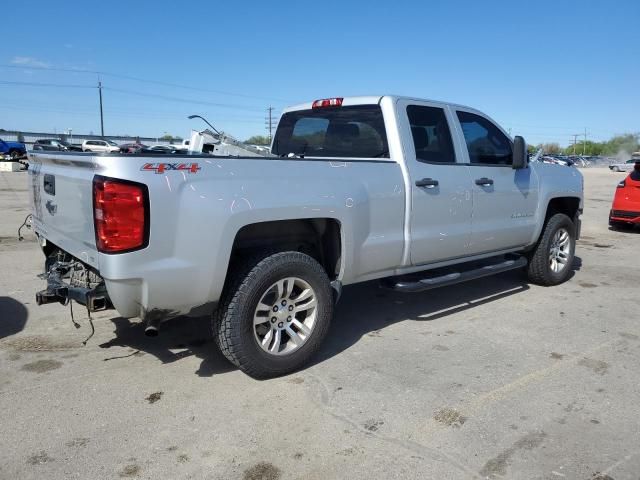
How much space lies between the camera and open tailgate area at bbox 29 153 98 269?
10.6 ft

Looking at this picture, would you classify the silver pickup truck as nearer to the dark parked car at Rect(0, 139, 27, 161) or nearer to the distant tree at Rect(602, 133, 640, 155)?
the dark parked car at Rect(0, 139, 27, 161)

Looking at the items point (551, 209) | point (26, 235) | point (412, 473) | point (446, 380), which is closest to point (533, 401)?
point (446, 380)

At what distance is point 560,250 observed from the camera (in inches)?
261

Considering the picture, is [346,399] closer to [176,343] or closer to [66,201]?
[176,343]

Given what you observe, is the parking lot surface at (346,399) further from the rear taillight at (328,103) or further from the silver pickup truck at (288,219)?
the rear taillight at (328,103)

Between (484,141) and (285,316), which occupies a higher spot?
(484,141)

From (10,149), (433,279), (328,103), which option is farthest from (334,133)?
(10,149)

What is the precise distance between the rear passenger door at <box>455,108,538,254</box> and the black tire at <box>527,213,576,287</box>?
0.40 m

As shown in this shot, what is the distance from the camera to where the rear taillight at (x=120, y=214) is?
301 centimetres

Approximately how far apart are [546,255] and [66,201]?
5.13 meters

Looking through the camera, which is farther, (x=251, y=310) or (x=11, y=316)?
(x=11, y=316)

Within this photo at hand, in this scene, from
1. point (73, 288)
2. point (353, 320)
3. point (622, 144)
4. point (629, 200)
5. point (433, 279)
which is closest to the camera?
point (73, 288)

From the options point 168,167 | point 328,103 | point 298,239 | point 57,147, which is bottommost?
point 298,239

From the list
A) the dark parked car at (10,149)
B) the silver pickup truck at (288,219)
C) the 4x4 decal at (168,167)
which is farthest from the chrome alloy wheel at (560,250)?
the dark parked car at (10,149)
